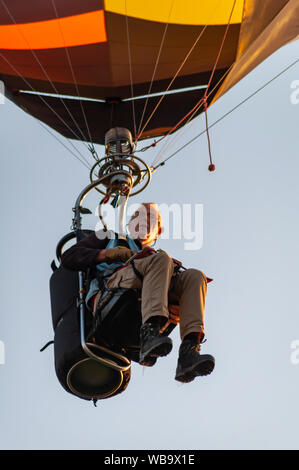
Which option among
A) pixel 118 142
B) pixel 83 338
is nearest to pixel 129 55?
pixel 118 142

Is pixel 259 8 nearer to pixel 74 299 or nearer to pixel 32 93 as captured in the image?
pixel 32 93

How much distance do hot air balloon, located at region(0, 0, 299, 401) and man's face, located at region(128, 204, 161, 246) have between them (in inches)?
91.0

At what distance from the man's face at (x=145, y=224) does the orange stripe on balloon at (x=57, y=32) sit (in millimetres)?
3491

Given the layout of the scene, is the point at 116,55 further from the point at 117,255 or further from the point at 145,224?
the point at 117,255

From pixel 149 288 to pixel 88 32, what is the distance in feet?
14.1

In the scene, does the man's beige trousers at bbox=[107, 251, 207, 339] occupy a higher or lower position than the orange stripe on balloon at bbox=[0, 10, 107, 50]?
lower

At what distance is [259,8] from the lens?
6770mm

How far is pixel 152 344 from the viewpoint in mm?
3713

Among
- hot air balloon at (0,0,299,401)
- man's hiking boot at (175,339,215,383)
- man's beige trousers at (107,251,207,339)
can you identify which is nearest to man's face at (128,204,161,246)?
man's beige trousers at (107,251,207,339)

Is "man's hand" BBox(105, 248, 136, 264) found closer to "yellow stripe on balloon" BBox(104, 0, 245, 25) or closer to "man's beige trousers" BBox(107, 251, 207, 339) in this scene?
"man's beige trousers" BBox(107, 251, 207, 339)

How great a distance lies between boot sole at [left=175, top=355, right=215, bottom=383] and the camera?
150 inches

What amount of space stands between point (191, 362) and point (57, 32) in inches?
183

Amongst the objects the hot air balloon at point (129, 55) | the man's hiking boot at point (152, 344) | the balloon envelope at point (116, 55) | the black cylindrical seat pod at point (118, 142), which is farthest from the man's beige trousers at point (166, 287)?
the balloon envelope at point (116, 55)

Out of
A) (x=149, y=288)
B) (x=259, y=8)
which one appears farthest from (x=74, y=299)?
(x=259, y=8)
